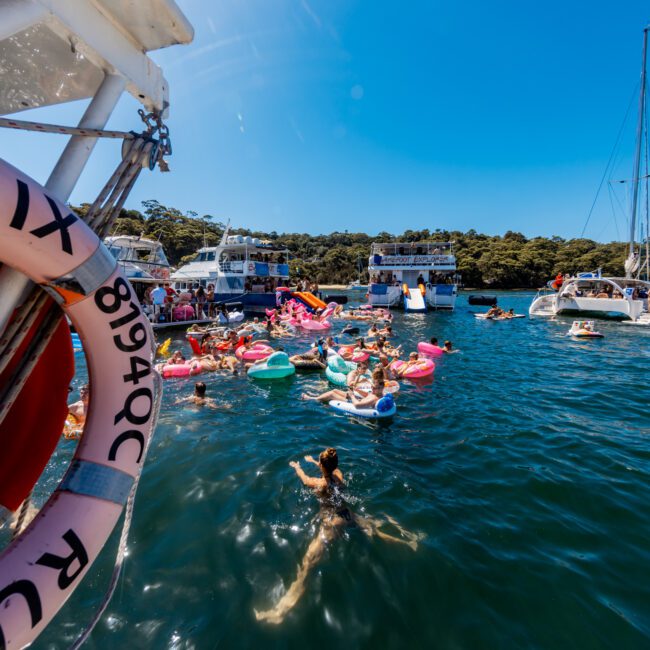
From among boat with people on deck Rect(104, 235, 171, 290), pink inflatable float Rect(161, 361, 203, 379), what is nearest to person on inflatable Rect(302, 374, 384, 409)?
pink inflatable float Rect(161, 361, 203, 379)

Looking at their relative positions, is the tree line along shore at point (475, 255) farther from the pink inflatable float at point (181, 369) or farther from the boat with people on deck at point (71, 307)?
the boat with people on deck at point (71, 307)

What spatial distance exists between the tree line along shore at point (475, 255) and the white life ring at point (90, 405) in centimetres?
5822

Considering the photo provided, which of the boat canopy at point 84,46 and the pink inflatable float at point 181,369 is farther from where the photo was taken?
the pink inflatable float at point 181,369

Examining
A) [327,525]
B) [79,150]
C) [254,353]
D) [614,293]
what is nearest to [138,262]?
[254,353]

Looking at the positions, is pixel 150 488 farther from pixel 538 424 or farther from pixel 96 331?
pixel 538 424

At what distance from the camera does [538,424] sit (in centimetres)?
739

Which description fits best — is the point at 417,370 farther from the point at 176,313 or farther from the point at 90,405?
the point at 176,313

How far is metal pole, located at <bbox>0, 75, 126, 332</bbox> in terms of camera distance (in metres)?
2.14

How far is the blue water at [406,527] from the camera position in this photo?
314cm

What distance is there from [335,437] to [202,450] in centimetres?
258

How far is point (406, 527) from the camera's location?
172 inches

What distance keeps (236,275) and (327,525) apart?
81.7 ft

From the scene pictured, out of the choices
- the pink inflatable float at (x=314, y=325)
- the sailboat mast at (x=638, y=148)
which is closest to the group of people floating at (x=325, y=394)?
the pink inflatable float at (x=314, y=325)

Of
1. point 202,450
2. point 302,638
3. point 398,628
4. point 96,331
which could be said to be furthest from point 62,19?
point 202,450
